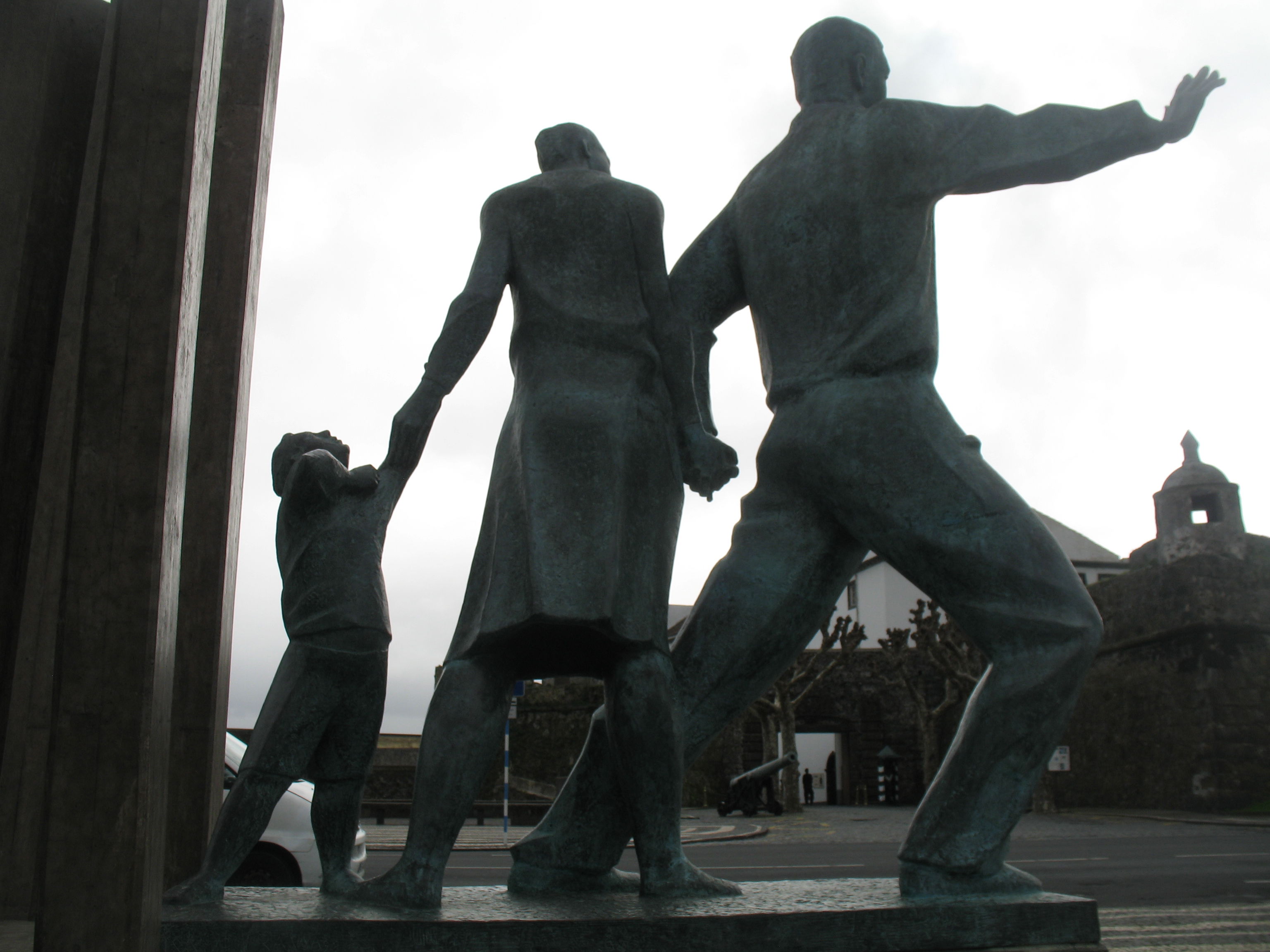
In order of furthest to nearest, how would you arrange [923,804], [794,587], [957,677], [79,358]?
[957,677], [794,587], [923,804], [79,358]

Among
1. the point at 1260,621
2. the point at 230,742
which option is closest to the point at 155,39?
the point at 230,742

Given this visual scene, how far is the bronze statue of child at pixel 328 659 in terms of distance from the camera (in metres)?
2.72

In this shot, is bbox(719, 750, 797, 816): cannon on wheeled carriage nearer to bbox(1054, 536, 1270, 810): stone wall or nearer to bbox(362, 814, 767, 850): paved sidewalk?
bbox(362, 814, 767, 850): paved sidewalk

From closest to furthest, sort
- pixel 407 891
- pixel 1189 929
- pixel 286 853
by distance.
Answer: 1. pixel 407 891
2. pixel 1189 929
3. pixel 286 853

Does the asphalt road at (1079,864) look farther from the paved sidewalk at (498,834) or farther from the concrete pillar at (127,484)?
the concrete pillar at (127,484)

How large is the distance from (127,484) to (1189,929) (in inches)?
183

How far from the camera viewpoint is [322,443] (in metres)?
3.04

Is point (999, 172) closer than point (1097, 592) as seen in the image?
Yes

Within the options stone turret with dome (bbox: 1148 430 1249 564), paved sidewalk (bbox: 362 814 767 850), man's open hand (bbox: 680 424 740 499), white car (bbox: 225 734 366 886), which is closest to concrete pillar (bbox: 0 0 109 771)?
man's open hand (bbox: 680 424 740 499)

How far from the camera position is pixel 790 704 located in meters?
25.1

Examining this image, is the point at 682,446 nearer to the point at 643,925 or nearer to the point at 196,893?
the point at 643,925

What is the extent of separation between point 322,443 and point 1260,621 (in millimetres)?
26996

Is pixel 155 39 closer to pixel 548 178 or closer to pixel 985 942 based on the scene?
pixel 548 178

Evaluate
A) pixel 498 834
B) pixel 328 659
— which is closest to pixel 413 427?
pixel 328 659
